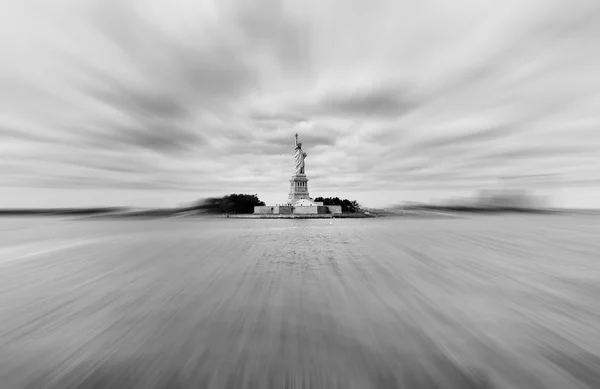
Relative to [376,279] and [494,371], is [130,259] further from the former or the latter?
[494,371]

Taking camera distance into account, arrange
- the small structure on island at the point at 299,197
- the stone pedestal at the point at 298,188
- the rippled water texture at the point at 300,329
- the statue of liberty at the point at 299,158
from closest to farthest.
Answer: the rippled water texture at the point at 300,329 < the small structure on island at the point at 299,197 < the stone pedestal at the point at 298,188 < the statue of liberty at the point at 299,158

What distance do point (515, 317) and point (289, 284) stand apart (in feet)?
31.9

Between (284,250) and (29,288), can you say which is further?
(284,250)

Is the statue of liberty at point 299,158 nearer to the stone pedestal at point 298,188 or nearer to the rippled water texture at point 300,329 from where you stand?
the stone pedestal at point 298,188

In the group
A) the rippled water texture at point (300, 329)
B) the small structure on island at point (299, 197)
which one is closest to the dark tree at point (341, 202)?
the small structure on island at point (299, 197)

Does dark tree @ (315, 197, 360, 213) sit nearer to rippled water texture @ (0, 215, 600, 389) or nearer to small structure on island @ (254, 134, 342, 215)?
small structure on island @ (254, 134, 342, 215)

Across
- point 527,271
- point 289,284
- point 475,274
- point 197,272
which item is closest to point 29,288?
point 197,272

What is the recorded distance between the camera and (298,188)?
104812 millimetres

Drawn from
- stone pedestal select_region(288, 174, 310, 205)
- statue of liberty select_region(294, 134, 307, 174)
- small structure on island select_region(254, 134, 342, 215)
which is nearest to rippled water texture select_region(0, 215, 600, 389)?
small structure on island select_region(254, 134, 342, 215)

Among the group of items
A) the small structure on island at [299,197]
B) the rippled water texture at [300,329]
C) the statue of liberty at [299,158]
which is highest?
the statue of liberty at [299,158]

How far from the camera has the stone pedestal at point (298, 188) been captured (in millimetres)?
103750

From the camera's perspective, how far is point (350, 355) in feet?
23.7

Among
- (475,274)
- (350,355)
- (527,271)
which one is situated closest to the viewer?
(350,355)

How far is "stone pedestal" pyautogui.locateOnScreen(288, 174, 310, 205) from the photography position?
340 ft
